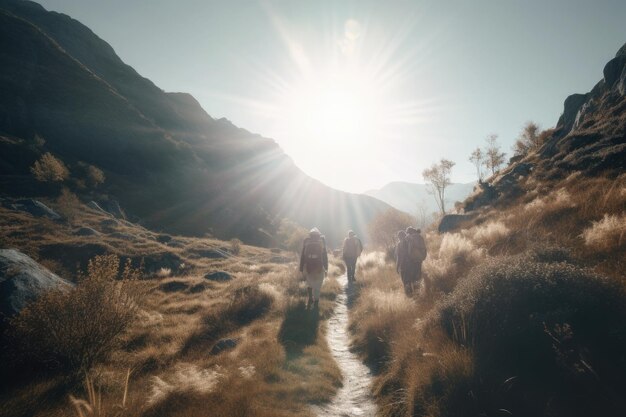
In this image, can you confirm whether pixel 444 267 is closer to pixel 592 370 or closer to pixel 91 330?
pixel 592 370

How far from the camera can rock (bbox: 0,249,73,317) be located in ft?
21.4

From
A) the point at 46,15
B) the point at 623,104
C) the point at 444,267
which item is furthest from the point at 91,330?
the point at 46,15

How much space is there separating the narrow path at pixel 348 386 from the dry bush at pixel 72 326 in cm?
480

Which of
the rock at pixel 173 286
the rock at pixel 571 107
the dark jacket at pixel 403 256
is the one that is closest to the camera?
the dark jacket at pixel 403 256

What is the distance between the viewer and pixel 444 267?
9961 mm

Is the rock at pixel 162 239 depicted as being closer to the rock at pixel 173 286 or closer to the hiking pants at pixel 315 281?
the rock at pixel 173 286

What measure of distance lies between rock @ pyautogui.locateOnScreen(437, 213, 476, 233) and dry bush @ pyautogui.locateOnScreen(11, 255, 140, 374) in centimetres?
2395

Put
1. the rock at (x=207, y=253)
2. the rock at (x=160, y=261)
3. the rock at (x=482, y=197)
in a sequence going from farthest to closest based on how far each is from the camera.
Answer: the rock at (x=207, y=253) → the rock at (x=482, y=197) → the rock at (x=160, y=261)

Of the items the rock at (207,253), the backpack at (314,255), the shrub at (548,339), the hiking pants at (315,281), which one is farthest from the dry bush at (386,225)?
the shrub at (548,339)

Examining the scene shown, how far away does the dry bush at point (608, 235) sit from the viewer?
19.5 ft

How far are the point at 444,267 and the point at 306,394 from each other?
6.79 metres

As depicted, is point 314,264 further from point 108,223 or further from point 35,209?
point 35,209

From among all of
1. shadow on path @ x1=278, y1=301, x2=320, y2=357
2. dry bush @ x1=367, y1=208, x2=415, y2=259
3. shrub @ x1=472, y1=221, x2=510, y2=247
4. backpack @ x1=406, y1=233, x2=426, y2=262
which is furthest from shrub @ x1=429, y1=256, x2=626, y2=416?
dry bush @ x1=367, y1=208, x2=415, y2=259

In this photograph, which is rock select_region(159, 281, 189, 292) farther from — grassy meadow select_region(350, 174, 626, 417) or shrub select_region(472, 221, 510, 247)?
shrub select_region(472, 221, 510, 247)
